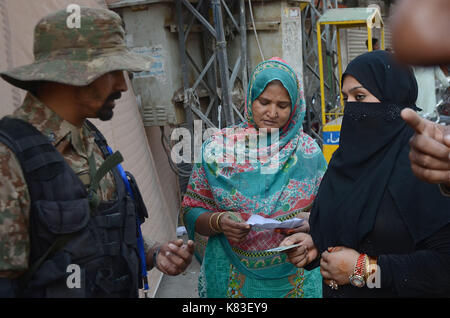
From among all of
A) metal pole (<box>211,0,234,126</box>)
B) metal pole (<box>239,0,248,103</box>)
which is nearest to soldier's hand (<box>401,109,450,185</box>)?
metal pole (<box>211,0,234,126</box>)

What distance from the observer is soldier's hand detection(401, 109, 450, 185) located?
1005mm

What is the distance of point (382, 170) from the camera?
5.39 ft

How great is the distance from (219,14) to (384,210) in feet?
13.2

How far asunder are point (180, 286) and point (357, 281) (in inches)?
124

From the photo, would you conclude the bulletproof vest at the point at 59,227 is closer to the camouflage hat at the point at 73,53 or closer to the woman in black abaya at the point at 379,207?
the camouflage hat at the point at 73,53

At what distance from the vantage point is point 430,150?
1.01m

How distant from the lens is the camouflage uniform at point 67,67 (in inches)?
53.5

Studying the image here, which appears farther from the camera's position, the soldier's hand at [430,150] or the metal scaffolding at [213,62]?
the metal scaffolding at [213,62]

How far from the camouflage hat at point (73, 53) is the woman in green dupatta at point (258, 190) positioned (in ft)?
3.49

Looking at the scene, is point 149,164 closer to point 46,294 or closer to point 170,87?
A: point 170,87

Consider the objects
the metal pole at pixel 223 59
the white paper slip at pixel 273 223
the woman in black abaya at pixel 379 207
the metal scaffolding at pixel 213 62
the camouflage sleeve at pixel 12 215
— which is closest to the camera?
the camouflage sleeve at pixel 12 215

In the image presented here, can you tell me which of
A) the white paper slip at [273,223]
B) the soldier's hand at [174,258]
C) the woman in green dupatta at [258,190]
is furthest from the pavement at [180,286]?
the soldier's hand at [174,258]
